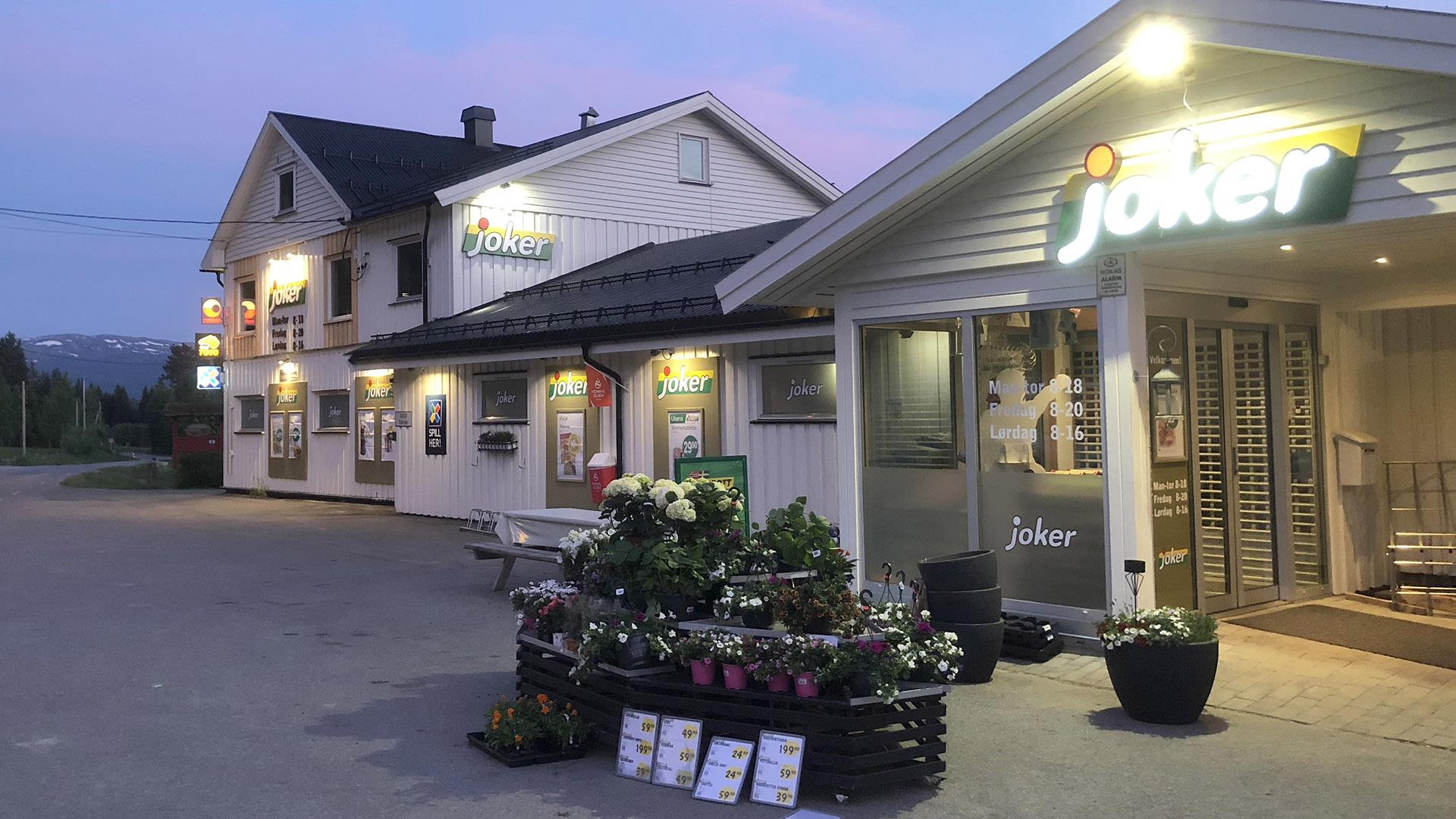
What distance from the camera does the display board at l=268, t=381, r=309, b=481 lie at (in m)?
25.9

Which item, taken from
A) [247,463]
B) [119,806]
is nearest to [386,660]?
[119,806]

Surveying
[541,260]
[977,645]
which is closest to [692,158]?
[541,260]

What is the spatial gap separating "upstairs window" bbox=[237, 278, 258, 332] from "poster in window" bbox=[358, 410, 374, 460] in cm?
581

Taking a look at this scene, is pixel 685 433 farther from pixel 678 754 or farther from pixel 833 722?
pixel 833 722

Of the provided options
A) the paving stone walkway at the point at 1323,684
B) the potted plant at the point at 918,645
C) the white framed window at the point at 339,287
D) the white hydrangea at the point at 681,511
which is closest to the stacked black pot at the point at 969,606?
the paving stone walkway at the point at 1323,684

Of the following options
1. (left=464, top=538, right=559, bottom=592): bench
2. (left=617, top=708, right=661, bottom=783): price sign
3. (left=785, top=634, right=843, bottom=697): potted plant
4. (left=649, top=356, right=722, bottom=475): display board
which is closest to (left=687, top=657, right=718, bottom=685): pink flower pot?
(left=617, top=708, right=661, bottom=783): price sign

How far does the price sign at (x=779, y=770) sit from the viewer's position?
17.9ft

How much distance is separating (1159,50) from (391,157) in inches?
849

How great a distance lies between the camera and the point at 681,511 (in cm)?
650

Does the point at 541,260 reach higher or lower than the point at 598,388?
higher

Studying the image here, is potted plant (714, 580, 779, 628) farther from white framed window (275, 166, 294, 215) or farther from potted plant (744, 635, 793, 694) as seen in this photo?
white framed window (275, 166, 294, 215)

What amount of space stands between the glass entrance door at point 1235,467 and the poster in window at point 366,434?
17.5 m

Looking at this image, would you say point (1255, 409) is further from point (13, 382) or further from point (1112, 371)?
point (13, 382)

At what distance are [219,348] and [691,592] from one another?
26800mm
